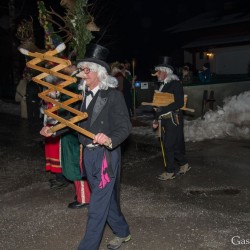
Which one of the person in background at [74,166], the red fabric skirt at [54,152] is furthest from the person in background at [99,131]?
the red fabric skirt at [54,152]

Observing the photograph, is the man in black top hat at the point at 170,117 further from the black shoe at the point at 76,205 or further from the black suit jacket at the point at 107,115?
the black suit jacket at the point at 107,115

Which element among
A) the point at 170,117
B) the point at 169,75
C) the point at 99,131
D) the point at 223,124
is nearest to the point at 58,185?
the point at 170,117

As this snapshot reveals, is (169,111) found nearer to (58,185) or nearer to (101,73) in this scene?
(58,185)

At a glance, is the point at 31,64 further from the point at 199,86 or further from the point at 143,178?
the point at 199,86

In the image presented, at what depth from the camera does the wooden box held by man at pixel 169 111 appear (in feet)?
20.0

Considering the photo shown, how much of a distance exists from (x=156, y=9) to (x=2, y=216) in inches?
1400

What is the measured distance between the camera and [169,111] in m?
6.10

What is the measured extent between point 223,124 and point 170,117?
4.05 metres

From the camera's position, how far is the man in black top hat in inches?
239

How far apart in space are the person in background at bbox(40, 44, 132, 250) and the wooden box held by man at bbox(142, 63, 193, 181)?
98.1 inches

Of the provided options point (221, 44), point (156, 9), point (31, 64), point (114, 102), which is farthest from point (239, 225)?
point (156, 9)

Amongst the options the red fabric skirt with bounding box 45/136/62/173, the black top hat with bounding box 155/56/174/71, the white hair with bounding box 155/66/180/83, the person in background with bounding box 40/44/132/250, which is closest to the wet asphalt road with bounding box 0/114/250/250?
the red fabric skirt with bounding box 45/136/62/173

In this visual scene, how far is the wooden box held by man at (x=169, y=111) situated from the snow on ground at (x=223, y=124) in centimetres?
294

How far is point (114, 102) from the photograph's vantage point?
11.9ft
